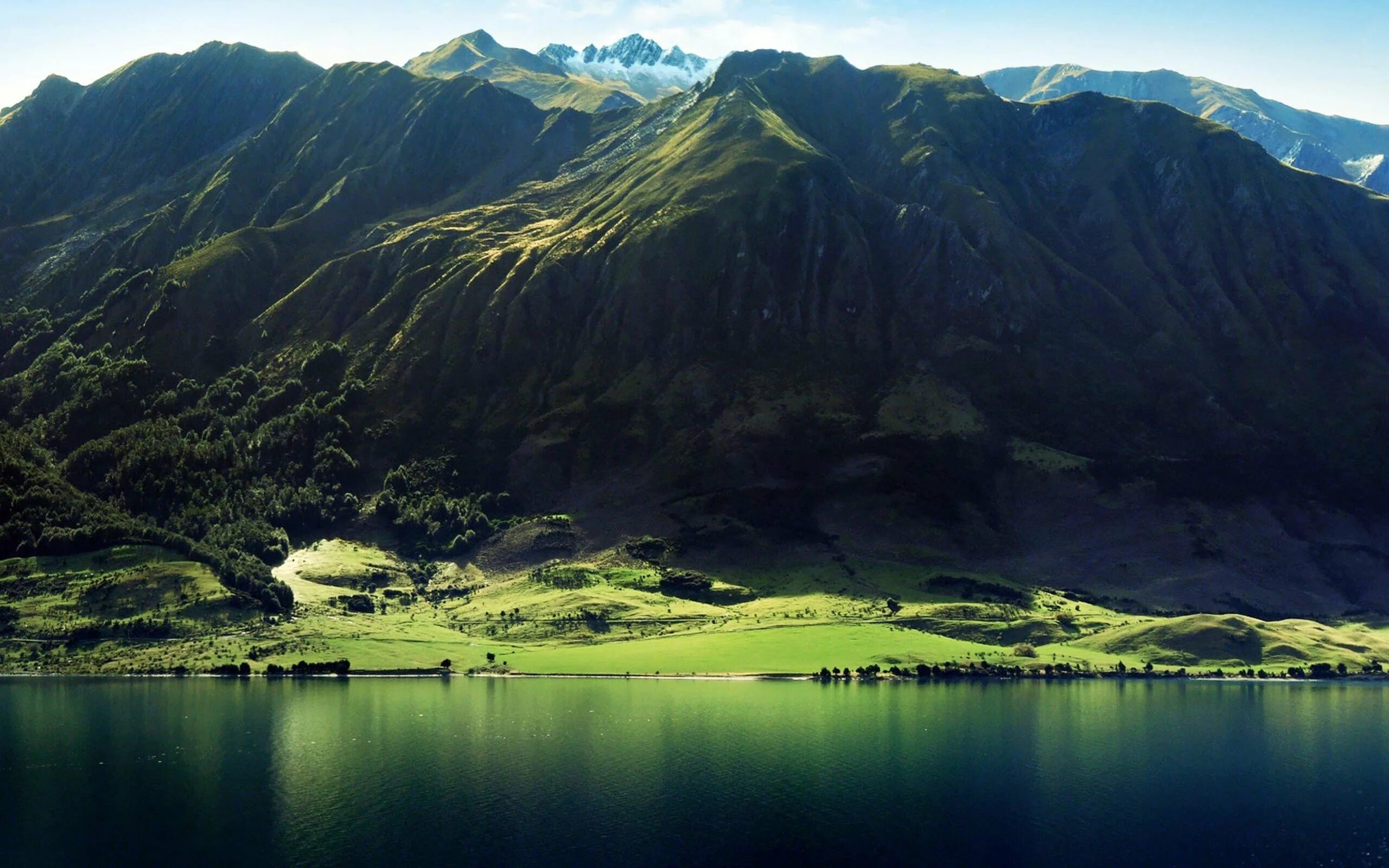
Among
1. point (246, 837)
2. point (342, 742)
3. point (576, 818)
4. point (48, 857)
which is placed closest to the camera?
point (48, 857)

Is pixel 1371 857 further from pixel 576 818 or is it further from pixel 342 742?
pixel 342 742

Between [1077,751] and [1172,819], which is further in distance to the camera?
[1077,751]

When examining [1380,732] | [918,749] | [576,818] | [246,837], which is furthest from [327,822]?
[1380,732]

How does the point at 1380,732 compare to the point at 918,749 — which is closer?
the point at 918,749

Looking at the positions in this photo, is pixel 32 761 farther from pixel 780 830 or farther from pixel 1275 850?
pixel 1275 850

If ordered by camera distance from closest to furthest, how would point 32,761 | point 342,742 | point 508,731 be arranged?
point 32,761 → point 342,742 → point 508,731

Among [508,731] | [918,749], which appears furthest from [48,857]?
[918,749]

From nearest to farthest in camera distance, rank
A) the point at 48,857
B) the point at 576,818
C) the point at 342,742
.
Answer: the point at 48,857
the point at 576,818
the point at 342,742
